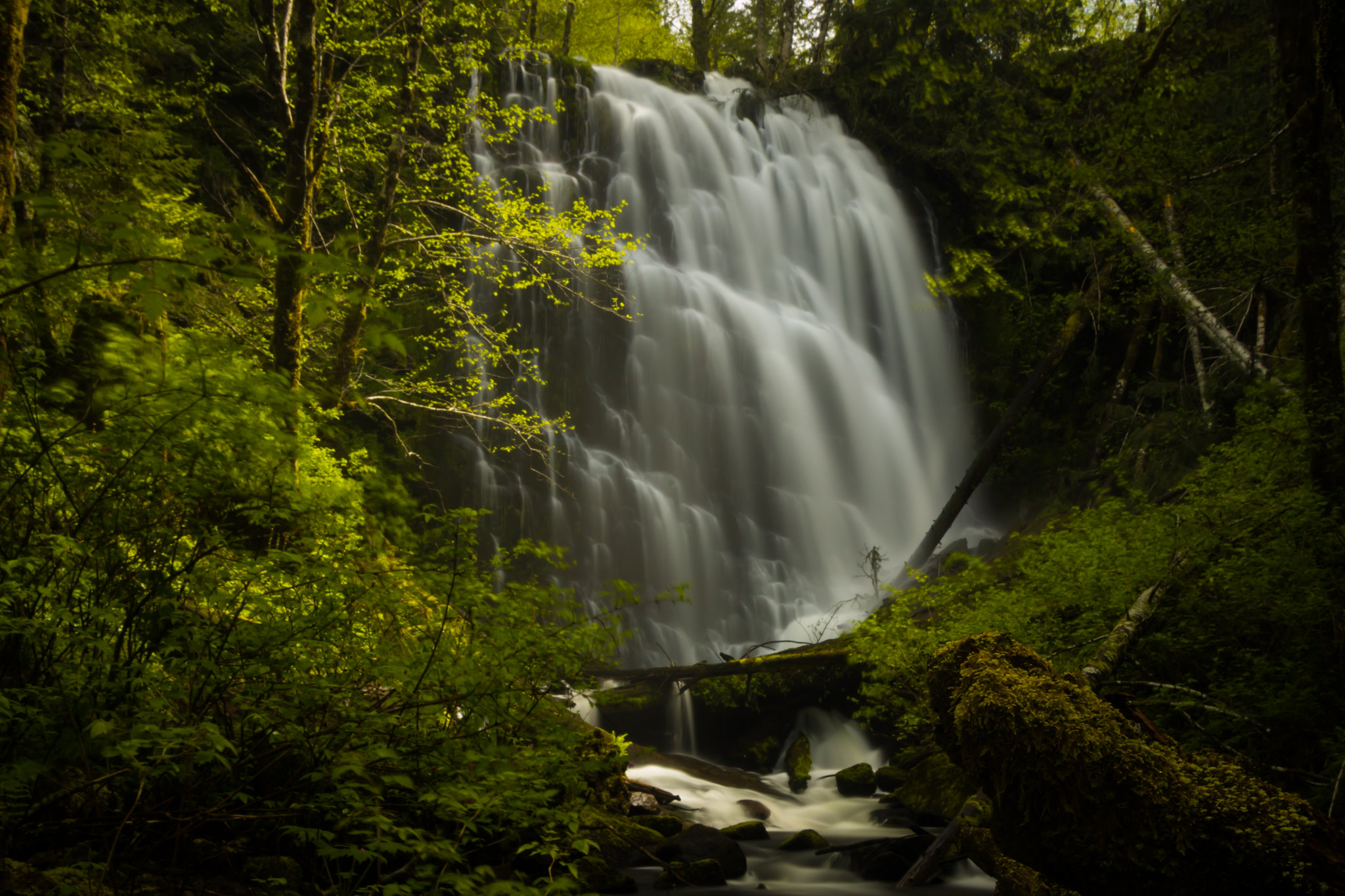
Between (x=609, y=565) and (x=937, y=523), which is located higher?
(x=937, y=523)

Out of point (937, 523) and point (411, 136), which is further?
point (937, 523)

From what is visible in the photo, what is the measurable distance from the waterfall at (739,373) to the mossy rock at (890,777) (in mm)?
3750

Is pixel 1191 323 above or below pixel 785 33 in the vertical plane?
below

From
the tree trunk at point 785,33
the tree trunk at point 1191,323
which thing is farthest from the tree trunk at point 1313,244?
the tree trunk at point 785,33

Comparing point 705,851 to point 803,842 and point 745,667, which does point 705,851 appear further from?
point 745,667

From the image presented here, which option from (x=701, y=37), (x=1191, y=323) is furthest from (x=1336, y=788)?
(x=701, y=37)

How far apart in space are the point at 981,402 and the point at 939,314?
256cm

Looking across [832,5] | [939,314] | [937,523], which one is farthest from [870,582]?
[832,5]

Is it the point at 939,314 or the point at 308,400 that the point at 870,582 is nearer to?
the point at 939,314

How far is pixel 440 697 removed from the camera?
10.8ft

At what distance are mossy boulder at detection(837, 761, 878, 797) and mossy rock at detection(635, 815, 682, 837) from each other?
2777mm

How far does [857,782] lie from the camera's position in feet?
29.8

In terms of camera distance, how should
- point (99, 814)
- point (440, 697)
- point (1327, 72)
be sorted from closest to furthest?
point (99, 814) → point (440, 697) → point (1327, 72)

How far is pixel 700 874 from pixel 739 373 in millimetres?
11781
